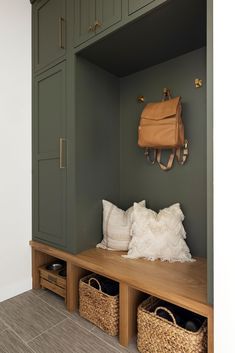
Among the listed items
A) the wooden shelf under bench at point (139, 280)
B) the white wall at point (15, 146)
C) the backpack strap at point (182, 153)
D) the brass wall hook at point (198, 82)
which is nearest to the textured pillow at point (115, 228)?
the wooden shelf under bench at point (139, 280)

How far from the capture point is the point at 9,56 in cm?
182

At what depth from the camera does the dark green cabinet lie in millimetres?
1371

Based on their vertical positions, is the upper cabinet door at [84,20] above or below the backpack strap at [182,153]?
above

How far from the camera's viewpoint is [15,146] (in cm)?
187

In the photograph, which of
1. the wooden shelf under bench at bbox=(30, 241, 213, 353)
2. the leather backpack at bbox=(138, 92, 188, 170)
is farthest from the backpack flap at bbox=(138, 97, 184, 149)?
the wooden shelf under bench at bbox=(30, 241, 213, 353)

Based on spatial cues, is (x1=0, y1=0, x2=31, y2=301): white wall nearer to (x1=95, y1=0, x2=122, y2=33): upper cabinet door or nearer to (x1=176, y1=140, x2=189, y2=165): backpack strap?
(x1=95, y1=0, x2=122, y2=33): upper cabinet door

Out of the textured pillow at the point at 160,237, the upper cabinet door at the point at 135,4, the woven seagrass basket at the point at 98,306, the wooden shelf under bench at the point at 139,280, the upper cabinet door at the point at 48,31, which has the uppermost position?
the upper cabinet door at the point at 48,31

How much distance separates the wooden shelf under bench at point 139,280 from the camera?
1115mm

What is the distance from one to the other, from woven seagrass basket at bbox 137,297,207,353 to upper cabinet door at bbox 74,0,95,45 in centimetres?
175

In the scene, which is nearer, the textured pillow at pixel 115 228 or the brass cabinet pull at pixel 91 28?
the brass cabinet pull at pixel 91 28

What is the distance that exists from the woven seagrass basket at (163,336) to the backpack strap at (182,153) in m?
0.97

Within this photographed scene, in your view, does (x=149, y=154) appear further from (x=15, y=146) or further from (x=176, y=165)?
(x=15, y=146)

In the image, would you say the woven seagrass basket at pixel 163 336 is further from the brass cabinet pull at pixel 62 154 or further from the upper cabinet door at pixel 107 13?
the upper cabinet door at pixel 107 13

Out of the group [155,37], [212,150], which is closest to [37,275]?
[212,150]
